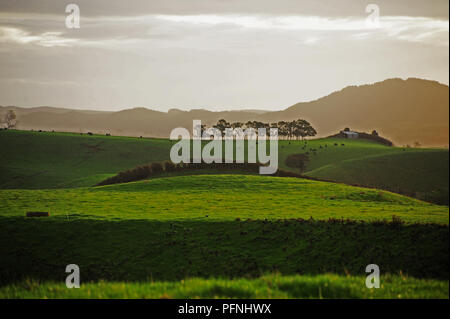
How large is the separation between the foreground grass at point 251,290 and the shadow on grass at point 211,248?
1225 cm

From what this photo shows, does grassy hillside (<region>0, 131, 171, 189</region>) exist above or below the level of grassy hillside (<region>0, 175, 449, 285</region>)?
above

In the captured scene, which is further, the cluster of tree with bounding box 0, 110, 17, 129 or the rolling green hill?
the cluster of tree with bounding box 0, 110, 17, 129

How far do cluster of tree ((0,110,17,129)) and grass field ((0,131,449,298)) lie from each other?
56.0 metres

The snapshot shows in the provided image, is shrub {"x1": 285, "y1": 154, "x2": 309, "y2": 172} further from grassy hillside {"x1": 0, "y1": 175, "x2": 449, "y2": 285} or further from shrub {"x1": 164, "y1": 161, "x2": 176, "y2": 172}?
grassy hillside {"x1": 0, "y1": 175, "x2": 449, "y2": 285}

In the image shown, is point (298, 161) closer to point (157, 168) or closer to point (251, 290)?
point (157, 168)

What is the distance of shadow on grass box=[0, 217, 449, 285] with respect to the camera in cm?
2653

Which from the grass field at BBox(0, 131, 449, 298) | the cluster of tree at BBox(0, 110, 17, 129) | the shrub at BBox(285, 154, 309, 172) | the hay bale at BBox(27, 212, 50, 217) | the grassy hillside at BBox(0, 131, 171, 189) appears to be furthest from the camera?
the shrub at BBox(285, 154, 309, 172)

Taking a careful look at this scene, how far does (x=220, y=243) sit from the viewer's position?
101 feet

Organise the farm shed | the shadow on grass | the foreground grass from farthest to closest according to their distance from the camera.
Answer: the farm shed, the shadow on grass, the foreground grass

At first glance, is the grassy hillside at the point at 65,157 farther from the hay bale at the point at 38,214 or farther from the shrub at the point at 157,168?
the hay bale at the point at 38,214

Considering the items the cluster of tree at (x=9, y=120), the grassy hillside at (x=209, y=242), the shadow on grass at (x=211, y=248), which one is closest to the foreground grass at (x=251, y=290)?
the grassy hillside at (x=209, y=242)

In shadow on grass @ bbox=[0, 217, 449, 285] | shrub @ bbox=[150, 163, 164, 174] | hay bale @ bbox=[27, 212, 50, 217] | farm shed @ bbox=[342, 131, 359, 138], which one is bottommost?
shadow on grass @ bbox=[0, 217, 449, 285]

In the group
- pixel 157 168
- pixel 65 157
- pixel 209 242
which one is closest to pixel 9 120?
pixel 65 157

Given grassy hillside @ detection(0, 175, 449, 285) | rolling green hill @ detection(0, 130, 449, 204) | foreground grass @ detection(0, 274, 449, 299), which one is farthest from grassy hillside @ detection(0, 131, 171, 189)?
foreground grass @ detection(0, 274, 449, 299)
